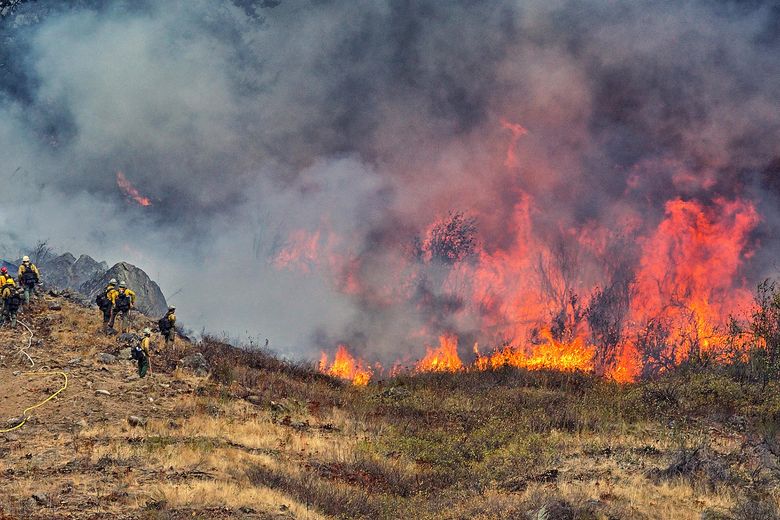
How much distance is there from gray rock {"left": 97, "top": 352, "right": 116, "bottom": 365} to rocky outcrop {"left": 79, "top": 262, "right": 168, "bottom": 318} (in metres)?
24.1

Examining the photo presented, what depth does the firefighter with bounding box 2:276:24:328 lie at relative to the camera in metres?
26.4

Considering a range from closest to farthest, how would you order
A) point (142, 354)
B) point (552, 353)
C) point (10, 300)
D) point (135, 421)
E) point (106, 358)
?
point (135, 421), point (142, 354), point (106, 358), point (10, 300), point (552, 353)

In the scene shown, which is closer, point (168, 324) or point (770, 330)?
point (770, 330)

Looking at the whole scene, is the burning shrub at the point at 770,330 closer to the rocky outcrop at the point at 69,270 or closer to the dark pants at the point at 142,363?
the dark pants at the point at 142,363

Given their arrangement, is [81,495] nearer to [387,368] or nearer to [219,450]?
[219,450]

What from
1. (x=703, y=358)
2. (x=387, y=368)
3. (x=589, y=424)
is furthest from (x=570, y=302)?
(x=589, y=424)

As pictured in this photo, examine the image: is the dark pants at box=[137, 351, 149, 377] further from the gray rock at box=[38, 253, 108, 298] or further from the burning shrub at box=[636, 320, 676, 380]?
the gray rock at box=[38, 253, 108, 298]

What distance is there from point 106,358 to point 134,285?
27.3 m

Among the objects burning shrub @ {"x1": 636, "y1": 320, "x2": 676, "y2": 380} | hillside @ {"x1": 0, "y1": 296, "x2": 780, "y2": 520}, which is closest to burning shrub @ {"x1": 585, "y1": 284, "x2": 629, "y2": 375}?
burning shrub @ {"x1": 636, "y1": 320, "x2": 676, "y2": 380}

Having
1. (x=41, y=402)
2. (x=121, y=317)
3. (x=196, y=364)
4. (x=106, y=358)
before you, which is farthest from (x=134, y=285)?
(x=41, y=402)

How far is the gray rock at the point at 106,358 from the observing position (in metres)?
25.7

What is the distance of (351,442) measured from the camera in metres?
22.8

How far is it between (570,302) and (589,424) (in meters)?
33.7

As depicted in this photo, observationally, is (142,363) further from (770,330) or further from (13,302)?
(770,330)
